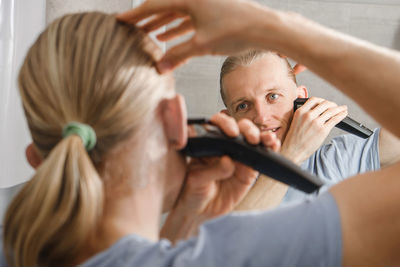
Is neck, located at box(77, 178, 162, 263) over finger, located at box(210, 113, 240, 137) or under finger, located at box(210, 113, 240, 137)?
under

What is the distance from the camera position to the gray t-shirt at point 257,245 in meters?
0.54

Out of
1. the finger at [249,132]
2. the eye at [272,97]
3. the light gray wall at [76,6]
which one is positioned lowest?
the eye at [272,97]

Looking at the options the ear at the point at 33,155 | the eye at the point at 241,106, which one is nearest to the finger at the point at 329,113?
the eye at the point at 241,106

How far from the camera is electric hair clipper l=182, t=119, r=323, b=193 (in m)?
0.69

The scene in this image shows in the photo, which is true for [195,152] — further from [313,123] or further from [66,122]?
[313,123]

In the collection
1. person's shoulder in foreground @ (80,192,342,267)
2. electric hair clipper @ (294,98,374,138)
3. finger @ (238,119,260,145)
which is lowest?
electric hair clipper @ (294,98,374,138)

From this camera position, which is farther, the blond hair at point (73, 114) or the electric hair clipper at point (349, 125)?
the electric hair clipper at point (349, 125)

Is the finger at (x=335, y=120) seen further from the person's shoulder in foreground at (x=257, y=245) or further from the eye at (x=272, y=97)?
the person's shoulder in foreground at (x=257, y=245)

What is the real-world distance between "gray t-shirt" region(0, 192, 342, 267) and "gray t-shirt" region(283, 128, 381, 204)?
0.85 meters

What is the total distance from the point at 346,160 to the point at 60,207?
42.8 inches

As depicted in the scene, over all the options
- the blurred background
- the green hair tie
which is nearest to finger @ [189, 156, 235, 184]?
the green hair tie

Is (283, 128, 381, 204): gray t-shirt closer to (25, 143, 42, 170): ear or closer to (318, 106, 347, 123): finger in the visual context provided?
(318, 106, 347, 123): finger

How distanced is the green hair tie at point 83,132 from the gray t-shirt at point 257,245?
5.8 inches

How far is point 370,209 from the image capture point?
55cm
